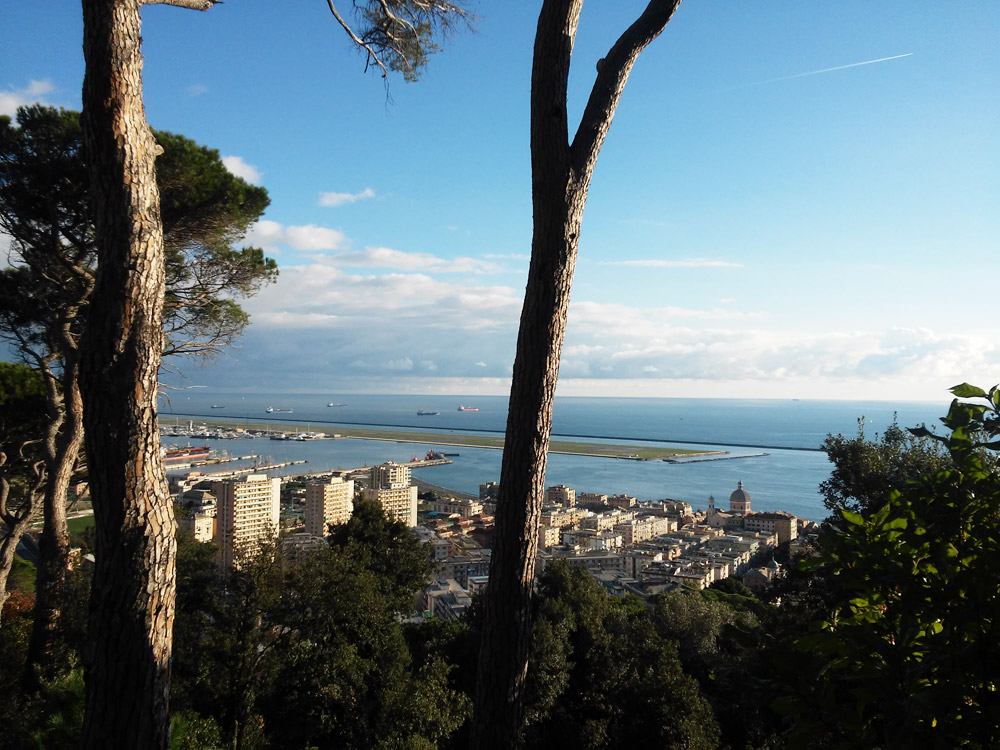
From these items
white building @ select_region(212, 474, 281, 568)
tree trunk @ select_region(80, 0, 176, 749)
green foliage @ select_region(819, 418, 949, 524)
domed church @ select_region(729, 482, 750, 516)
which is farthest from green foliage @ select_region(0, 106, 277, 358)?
domed church @ select_region(729, 482, 750, 516)

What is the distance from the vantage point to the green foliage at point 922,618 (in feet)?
2.57

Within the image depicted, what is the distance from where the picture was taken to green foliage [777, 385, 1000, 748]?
78 cm

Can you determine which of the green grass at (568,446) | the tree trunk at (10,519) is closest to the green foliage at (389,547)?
the tree trunk at (10,519)

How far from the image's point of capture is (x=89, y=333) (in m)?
1.60

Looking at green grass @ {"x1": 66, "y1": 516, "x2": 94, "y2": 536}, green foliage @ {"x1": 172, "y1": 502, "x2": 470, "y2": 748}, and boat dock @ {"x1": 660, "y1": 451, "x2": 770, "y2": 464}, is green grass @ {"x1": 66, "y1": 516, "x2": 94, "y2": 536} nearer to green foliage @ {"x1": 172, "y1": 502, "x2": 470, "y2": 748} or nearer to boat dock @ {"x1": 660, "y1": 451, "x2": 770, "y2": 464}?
green foliage @ {"x1": 172, "y1": 502, "x2": 470, "y2": 748}

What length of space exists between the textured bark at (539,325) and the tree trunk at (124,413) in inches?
35.0

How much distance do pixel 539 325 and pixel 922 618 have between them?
120 centimetres

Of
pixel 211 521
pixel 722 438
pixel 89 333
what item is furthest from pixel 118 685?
pixel 722 438

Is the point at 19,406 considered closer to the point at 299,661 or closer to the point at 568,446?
the point at 299,661

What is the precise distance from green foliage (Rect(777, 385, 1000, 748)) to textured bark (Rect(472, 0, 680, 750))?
2.92ft

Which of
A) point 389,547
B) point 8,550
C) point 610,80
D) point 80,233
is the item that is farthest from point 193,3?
point 389,547

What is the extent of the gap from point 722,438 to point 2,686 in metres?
55.5

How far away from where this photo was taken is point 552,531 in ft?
57.0

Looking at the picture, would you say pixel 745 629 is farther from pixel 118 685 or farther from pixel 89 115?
pixel 89 115
